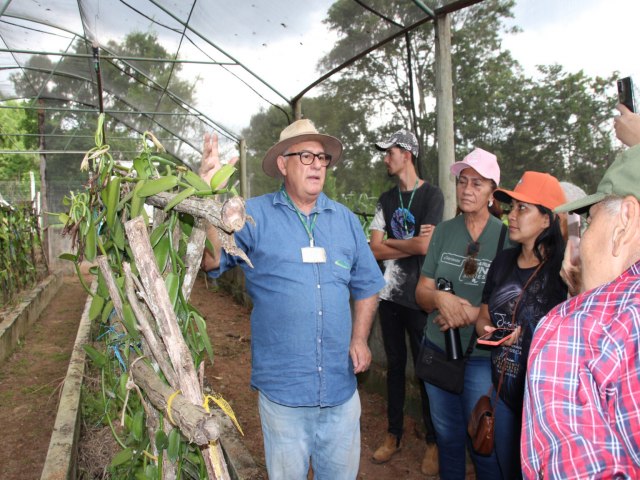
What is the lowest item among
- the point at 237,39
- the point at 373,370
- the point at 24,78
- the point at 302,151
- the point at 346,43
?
the point at 373,370

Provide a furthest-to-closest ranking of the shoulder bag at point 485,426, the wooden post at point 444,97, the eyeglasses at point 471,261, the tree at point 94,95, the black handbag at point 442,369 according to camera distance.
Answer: the tree at point 94,95 < the wooden post at point 444,97 < the eyeglasses at point 471,261 < the black handbag at point 442,369 < the shoulder bag at point 485,426

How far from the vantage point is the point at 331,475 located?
215cm

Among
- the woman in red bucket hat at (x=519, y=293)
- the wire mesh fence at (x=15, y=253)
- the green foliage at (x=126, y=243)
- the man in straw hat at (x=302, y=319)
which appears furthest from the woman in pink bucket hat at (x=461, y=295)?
the wire mesh fence at (x=15, y=253)

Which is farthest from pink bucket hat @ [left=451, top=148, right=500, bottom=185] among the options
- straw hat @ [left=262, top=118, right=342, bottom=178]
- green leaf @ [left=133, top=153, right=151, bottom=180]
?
green leaf @ [left=133, top=153, right=151, bottom=180]

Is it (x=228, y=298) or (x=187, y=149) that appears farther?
(x=187, y=149)

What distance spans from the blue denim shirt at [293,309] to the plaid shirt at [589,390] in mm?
1150

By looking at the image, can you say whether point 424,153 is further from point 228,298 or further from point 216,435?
point 228,298

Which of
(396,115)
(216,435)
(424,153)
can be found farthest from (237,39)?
(216,435)

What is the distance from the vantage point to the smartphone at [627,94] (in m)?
1.95

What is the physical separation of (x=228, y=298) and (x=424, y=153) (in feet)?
16.5

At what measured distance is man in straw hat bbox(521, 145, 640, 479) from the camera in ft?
2.82

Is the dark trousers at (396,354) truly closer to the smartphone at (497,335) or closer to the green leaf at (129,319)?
the smartphone at (497,335)

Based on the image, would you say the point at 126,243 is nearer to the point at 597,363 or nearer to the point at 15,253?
the point at 597,363

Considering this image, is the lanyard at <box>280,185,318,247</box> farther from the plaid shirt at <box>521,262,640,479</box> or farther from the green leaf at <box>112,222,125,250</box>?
the plaid shirt at <box>521,262,640,479</box>
